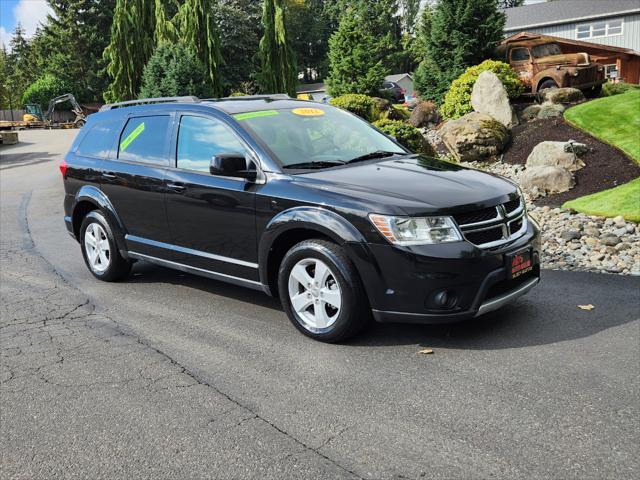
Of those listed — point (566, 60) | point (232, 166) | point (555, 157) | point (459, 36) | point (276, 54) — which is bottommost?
point (555, 157)

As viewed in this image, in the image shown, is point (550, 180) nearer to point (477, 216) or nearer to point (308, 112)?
point (308, 112)

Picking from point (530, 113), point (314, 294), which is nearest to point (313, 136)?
point (314, 294)

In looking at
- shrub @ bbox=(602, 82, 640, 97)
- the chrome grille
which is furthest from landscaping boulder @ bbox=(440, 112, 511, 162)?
the chrome grille

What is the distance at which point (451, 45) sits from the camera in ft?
69.1

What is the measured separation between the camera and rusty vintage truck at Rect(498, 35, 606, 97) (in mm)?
18969

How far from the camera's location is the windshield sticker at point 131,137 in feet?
21.3

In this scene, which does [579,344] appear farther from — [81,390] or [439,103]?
[439,103]

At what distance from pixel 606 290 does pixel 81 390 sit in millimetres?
4746

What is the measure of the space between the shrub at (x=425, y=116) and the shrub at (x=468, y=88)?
2.69ft

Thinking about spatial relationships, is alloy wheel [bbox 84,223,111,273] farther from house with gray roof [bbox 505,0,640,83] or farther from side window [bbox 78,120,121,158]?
house with gray roof [bbox 505,0,640,83]

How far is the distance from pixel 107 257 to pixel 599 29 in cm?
4237

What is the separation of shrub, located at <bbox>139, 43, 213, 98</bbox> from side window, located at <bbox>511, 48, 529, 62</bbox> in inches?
405

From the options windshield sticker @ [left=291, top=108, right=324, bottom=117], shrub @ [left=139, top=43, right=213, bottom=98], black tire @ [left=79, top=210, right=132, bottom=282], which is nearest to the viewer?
windshield sticker @ [left=291, top=108, right=324, bottom=117]

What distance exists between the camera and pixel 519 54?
2161 centimetres
